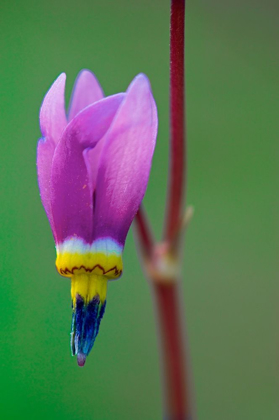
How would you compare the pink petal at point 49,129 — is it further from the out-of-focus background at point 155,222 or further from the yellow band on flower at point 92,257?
the out-of-focus background at point 155,222

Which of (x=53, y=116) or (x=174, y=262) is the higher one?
(x=53, y=116)

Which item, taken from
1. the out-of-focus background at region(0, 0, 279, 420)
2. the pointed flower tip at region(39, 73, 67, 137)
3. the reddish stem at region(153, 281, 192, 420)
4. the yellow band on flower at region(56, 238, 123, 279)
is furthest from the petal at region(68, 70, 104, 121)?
the out-of-focus background at region(0, 0, 279, 420)

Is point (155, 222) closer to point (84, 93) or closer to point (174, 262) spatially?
point (84, 93)

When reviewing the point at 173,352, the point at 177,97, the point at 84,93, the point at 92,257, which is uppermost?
the point at 84,93

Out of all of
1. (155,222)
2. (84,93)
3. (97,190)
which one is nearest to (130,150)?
(97,190)

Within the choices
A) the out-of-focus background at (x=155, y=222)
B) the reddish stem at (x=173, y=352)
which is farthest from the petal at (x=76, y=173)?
the out-of-focus background at (x=155, y=222)

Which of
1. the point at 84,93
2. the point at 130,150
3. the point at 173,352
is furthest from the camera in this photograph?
the point at 84,93

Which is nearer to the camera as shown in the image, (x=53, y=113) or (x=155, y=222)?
(x=53, y=113)

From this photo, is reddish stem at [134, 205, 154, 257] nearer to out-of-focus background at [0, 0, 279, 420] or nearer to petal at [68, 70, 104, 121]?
petal at [68, 70, 104, 121]
